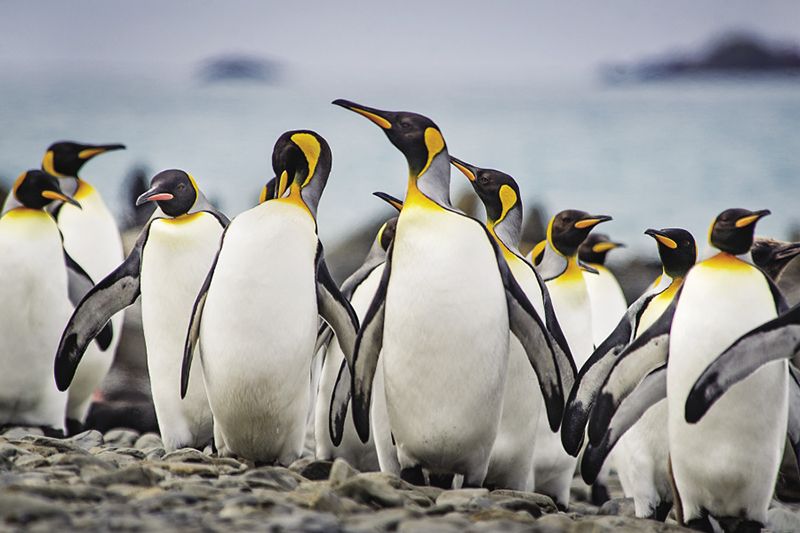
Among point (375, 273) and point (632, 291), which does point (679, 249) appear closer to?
point (375, 273)

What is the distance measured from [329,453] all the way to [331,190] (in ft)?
40.6

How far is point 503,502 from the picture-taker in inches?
109

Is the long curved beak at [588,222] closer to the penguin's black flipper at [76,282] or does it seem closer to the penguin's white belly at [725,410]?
the penguin's white belly at [725,410]

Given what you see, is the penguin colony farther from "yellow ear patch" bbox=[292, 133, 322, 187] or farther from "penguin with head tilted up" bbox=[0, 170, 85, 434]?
"penguin with head tilted up" bbox=[0, 170, 85, 434]

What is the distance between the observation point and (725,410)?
298cm

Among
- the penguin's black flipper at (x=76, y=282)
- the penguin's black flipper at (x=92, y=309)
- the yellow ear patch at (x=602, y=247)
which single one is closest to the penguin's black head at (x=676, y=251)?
the penguin's black flipper at (x=92, y=309)

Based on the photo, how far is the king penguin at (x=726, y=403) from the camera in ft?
9.76

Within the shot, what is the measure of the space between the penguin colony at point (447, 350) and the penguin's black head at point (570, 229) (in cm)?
56

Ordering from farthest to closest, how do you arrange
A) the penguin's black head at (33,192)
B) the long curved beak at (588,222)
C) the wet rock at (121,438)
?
the wet rock at (121,438)
the penguin's black head at (33,192)
the long curved beak at (588,222)

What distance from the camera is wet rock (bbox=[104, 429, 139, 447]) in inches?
200

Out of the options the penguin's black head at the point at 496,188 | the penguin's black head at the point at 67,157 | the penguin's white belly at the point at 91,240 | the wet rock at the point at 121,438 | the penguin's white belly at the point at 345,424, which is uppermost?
the penguin's black head at the point at 67,157

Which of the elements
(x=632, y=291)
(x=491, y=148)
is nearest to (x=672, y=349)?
(x=632, y=291)

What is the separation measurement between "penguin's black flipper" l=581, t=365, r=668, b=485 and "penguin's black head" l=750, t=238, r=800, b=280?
92 cm

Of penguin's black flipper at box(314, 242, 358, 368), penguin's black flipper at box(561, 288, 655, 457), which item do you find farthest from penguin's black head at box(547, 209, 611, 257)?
penguin's black flipper at box(314, 242, 358, 368)
